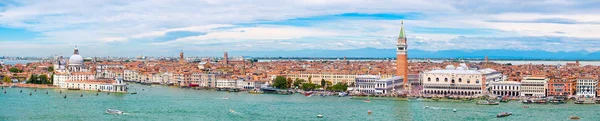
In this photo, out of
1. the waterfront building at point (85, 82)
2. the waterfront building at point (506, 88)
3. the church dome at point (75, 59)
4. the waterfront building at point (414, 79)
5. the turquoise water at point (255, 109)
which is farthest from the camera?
the church dome at point (75, 59)

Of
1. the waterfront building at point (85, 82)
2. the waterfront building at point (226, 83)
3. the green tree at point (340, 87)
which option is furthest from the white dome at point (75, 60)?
the green tree at point (340, 87)

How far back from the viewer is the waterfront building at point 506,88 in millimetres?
21422

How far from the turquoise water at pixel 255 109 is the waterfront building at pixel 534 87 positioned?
8.56 ft

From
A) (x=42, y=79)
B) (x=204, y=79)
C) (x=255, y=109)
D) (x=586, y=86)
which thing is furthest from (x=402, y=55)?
(x=42, y=79)

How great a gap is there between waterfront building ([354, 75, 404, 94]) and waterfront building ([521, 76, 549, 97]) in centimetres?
382

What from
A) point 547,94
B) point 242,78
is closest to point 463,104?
point 547,94

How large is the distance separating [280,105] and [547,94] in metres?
7.83

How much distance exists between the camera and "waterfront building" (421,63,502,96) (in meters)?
22.2

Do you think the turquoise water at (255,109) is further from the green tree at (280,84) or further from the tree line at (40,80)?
the tree line at (40,80)

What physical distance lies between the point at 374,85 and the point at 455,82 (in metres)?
2.36

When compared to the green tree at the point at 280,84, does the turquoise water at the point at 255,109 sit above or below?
below

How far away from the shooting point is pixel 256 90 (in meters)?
24.5

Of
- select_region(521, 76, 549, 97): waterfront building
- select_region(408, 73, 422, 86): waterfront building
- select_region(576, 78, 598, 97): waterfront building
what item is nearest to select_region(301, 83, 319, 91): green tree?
select_region(408, 73, 422, 86): waterfront building

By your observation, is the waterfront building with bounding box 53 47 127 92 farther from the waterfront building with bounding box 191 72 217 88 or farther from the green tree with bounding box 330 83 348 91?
the green tree with bounding box 330 83 348 91
